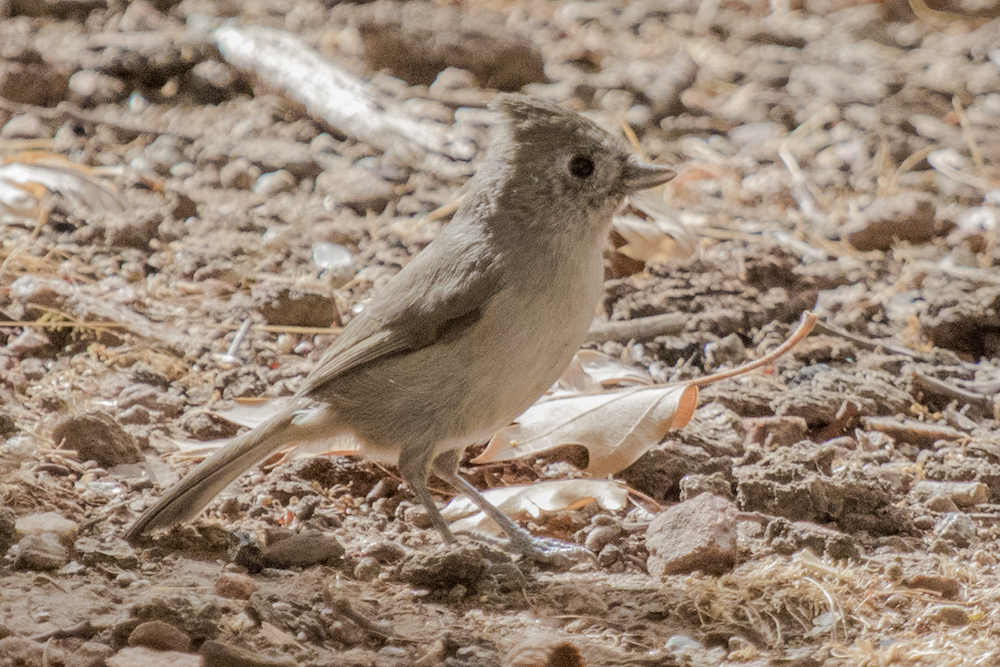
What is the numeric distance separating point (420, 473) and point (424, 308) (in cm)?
46

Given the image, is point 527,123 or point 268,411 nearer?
point 527,123

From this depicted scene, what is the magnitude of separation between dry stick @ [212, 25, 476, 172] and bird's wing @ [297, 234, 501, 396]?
244 centimetres

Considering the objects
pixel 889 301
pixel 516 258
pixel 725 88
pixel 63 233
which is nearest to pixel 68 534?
pixel 516 258

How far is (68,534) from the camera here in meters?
2.72

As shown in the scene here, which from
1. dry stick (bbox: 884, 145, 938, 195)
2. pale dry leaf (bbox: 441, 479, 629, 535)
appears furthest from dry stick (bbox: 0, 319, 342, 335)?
dry stick (bbox: 884, 145, 938, 195)

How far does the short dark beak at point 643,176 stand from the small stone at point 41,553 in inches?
70.7

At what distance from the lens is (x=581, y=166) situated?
3172 millimetres

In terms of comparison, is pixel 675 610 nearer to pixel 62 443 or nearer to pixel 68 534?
pixel 68 534

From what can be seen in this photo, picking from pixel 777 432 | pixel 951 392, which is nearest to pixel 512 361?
pixel 777 432

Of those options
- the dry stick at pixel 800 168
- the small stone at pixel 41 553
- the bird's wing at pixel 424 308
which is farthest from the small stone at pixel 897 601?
the dry stick at pixel 800 168

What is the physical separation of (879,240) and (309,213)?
256 centimetres

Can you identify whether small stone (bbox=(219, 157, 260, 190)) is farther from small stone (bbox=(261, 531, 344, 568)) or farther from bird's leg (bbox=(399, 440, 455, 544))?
small stone (bbox=(261, 531, 344, 568))

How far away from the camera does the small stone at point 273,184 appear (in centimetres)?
532

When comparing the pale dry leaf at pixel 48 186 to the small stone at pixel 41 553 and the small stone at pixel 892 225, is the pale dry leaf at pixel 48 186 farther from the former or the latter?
the small stone at pixel 892 225
